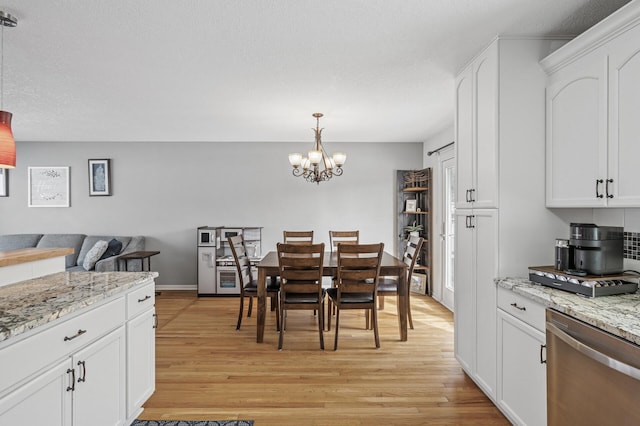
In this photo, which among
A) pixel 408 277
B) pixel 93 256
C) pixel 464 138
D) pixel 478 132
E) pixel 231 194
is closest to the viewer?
pixel 478 132

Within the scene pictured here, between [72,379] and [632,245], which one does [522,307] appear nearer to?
[632,245]

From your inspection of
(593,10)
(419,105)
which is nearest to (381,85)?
(419,105)

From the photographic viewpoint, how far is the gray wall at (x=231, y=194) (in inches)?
224

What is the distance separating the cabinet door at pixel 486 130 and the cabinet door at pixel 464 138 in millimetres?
72

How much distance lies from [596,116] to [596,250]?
698mm

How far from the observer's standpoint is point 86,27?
85.0 inches

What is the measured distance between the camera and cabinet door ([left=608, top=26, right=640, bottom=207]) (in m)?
1.65

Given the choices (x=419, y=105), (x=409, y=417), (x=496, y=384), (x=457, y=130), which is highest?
(x=419, y=105)

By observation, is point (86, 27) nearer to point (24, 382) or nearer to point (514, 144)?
point (24, 382)

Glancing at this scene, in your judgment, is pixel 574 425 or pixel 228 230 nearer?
pixel 574 425

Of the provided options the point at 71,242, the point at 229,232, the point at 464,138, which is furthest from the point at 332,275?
the point at 71,242

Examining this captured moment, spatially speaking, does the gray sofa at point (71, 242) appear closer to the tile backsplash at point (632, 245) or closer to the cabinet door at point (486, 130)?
the cabinet door at point (486, 130)

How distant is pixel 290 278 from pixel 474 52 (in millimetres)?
2319

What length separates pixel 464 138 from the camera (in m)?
2.71
